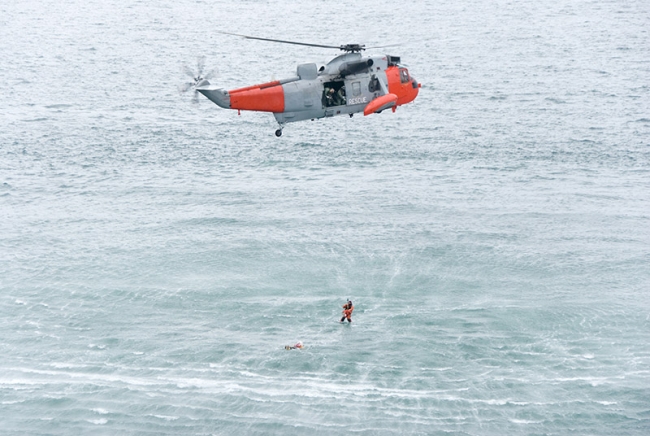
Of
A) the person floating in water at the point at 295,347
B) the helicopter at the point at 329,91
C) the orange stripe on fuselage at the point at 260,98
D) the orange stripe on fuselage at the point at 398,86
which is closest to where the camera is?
the orange stripe on fuselage at the point at 260,98

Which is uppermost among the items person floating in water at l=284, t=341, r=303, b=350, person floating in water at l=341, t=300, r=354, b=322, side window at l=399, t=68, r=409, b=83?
side window at l=399, t=68, r=409, b=83

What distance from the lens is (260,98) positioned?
55.7 metres

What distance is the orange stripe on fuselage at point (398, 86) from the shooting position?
60.4m

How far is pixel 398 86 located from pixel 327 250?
18662mm

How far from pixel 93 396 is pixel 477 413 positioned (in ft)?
84.2

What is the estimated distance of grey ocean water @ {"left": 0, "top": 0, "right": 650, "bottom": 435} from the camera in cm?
5688

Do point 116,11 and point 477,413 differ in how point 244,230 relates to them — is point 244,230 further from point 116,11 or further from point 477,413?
point 116,11

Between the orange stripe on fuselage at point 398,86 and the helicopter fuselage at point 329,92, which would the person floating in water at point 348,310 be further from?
the orange stripe on fuselage at point 398,86

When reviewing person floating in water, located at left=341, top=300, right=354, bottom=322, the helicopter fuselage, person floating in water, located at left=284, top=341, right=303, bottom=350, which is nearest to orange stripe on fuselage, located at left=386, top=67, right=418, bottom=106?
the helicopter fuselage

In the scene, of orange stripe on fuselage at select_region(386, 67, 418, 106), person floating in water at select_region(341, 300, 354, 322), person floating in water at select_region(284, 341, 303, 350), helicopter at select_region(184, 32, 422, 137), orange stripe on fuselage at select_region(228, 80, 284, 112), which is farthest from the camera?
person floating in water at select_region(341, 300, 354, 322)

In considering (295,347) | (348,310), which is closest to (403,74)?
(348,310)

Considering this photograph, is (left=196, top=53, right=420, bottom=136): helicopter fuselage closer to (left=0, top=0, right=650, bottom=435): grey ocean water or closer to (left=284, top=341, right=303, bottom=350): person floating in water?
(left=284, top=341, right=303, bottom=350): person floating in water

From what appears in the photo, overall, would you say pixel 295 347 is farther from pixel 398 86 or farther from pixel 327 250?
pixel 398 86

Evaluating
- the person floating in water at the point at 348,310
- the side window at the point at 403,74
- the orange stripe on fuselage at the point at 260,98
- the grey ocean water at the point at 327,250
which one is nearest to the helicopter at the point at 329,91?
the orange stripe on fuselage at the point at 260,98
